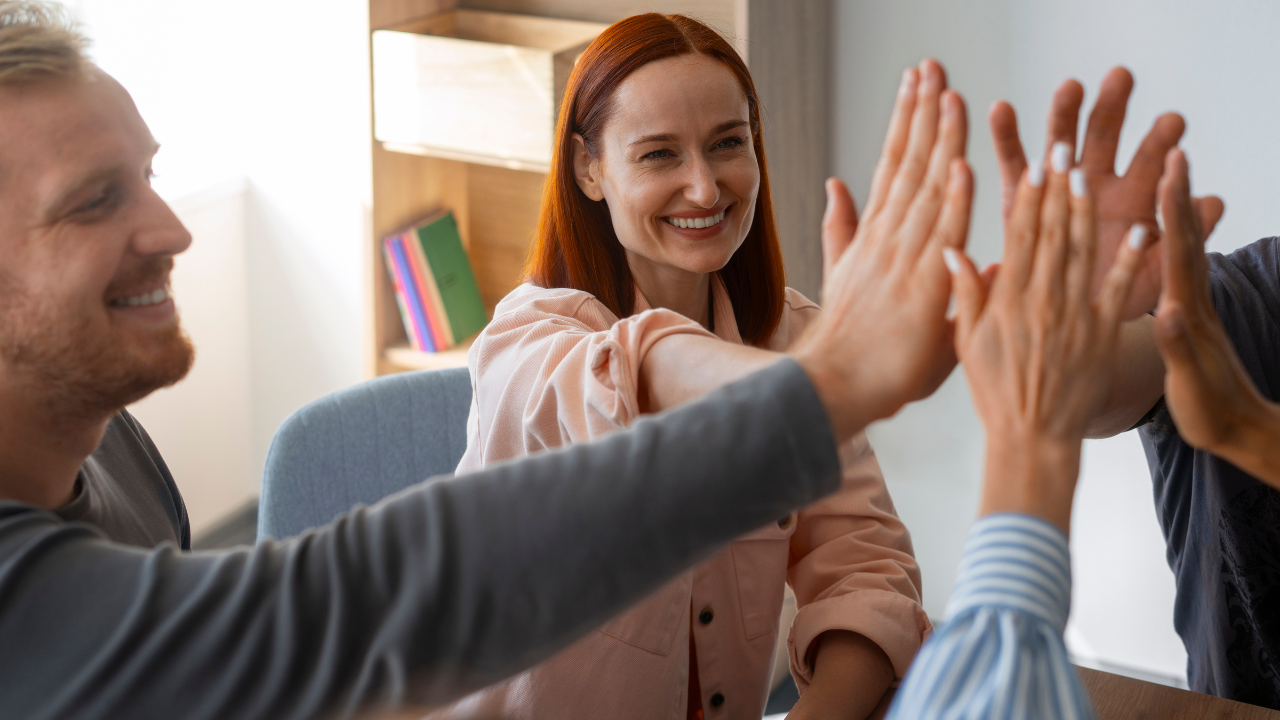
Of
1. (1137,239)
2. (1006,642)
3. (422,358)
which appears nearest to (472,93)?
(422,358)

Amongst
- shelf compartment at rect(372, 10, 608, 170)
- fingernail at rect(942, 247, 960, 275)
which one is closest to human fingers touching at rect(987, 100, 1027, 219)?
fingernail at rect(942, 247, 960, 275)

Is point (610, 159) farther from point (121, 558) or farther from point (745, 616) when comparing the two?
point (121, 558)

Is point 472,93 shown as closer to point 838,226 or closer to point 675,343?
point 675,343

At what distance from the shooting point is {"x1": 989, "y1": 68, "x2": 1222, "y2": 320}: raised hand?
0.82 m

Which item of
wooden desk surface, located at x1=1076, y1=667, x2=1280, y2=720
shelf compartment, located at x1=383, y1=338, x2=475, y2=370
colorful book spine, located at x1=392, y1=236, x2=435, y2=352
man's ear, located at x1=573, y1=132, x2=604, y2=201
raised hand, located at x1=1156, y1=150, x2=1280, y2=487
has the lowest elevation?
shelf compartment, located at x1=383, y1=338, x2=475, y2=370

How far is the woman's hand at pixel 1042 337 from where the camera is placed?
67 cm

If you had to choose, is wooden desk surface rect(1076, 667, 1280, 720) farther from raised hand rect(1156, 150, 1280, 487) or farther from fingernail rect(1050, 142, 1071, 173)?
fingernail rect(1050, 142, 1071, 173)

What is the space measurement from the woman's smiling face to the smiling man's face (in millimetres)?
Answer: 627

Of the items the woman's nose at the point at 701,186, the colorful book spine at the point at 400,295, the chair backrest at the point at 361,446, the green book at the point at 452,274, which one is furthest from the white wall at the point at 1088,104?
the chair backrest at the point at 361,446

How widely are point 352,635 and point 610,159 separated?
0.84m

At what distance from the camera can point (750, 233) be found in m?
1.54

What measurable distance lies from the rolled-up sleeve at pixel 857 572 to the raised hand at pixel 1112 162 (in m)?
0.47

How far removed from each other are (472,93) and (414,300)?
1.76 ft

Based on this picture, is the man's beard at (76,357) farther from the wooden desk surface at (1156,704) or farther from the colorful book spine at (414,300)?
the colorful book spine at (414,300)
